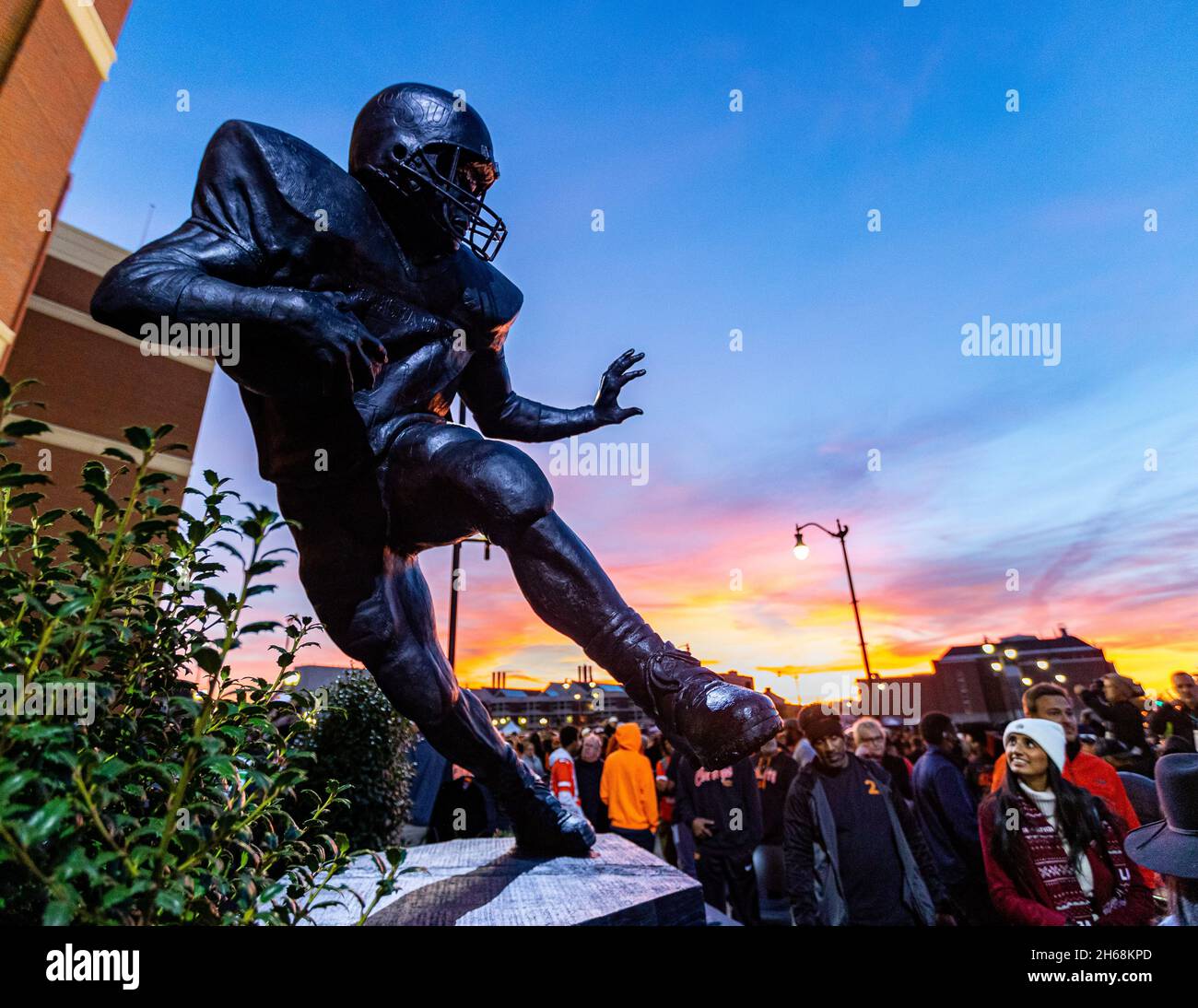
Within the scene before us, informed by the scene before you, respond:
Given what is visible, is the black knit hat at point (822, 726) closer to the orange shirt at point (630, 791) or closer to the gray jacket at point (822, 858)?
the gray jacket at point (822, 858)

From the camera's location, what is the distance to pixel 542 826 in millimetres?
2625

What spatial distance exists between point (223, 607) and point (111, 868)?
13.1 inches

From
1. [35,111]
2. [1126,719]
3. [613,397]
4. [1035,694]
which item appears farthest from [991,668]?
[35,111]

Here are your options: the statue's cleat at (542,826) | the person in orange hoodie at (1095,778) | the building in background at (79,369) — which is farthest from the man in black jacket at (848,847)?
the building in background at (79,369)

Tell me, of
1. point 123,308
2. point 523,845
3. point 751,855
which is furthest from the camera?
point 751,855

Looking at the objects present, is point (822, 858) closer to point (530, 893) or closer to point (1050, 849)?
point (1050, 849)

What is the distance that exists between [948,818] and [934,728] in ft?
2.23

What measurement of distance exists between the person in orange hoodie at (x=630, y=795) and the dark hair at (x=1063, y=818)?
359 cm

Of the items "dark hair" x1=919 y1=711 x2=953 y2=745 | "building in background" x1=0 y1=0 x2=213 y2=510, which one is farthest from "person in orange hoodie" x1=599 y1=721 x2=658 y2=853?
"building in background" x1=0 y1=0 x2=213 y2=510

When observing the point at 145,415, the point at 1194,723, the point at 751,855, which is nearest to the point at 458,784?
the point at 751,855

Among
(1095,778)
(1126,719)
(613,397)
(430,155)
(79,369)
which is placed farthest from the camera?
(79,369)

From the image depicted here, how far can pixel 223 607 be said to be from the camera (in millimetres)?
858

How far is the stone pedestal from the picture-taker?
5.94 feet

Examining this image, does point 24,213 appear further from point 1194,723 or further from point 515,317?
point 1194,723
